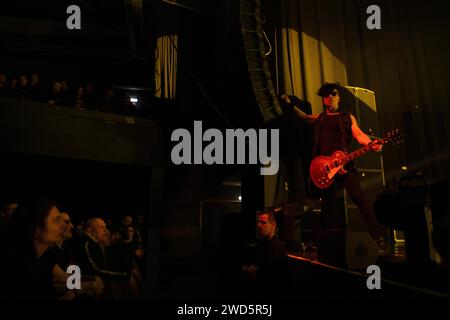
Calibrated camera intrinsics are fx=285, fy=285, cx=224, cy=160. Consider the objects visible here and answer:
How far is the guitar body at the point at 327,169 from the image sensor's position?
2783mm

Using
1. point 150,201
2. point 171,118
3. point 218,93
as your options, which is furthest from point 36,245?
point 218,93

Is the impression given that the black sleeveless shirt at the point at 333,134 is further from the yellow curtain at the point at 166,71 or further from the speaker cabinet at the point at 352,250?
the yellow curtain at the point at 166,71

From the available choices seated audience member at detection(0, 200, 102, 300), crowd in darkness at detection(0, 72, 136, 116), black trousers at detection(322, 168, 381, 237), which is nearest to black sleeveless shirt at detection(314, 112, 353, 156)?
black trousers at detection(322, 168, 381, 237)

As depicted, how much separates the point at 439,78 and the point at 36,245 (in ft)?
18.0

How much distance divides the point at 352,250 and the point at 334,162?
3.88ft

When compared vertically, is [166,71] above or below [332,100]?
above

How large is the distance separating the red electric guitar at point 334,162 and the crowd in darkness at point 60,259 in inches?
88.0

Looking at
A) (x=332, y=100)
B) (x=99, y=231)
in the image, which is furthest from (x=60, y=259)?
(x=332, y=100)

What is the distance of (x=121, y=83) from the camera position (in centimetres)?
575

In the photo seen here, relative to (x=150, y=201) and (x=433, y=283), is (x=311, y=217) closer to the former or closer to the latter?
(x=433, y=283)

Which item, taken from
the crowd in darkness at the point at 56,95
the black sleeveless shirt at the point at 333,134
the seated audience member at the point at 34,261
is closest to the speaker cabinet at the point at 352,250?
the black sleeveless shirt at the point at 333,134

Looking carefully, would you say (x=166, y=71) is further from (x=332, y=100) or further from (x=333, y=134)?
(x=333, y=134)

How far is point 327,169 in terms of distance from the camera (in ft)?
9.24

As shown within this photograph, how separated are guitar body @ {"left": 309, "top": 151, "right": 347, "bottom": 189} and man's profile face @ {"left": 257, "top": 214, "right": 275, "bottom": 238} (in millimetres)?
891
